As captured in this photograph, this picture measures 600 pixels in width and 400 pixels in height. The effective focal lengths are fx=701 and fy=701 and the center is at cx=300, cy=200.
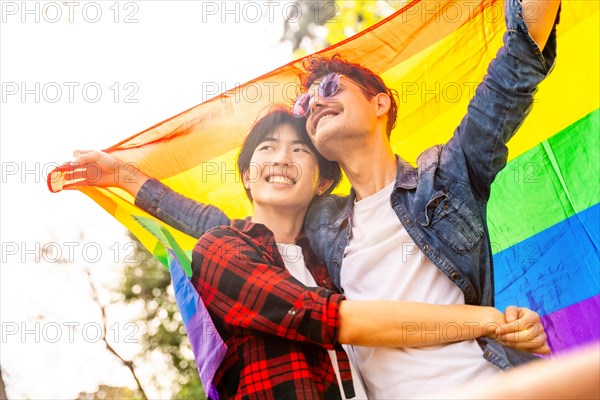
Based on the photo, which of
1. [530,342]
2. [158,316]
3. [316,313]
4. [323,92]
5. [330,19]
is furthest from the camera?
[158,316]

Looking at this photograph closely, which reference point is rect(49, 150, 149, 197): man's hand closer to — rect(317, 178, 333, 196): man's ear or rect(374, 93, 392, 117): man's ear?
rect(317, 178, 333, 196): man's ear

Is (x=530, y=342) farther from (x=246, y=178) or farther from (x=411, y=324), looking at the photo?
(x=246, y=178)

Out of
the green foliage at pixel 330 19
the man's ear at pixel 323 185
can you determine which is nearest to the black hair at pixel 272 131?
the man's ear at pixel 323 185

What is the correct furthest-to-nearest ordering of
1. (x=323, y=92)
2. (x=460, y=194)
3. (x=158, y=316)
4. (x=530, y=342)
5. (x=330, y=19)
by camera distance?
(x=158, y=316)
(x=330, y=19)
(x=323, y=92)
(x=460, y=194)
(x=530, y=342)

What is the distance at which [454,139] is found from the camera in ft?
6.88

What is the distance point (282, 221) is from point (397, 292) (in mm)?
392

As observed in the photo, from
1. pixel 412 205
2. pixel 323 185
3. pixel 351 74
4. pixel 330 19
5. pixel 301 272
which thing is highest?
pixel 330 19

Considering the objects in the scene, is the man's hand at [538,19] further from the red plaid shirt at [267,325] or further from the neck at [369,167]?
the red plaid shirt at [267,325]

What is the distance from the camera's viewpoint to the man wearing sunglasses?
1.91 m

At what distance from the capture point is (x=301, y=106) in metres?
2.14

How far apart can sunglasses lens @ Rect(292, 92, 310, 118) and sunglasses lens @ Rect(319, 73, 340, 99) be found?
0.16 feet

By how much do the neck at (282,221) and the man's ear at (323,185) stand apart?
0.08 meters

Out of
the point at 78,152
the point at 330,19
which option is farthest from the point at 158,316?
the point at 78,152

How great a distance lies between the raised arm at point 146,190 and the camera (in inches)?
82.1
